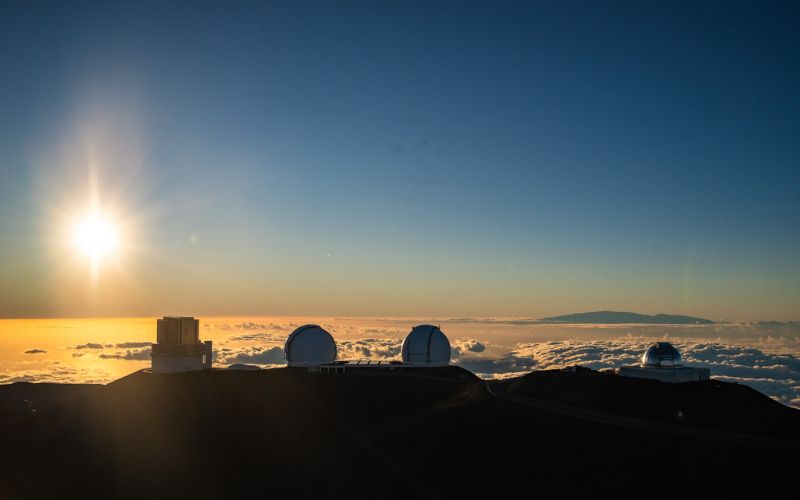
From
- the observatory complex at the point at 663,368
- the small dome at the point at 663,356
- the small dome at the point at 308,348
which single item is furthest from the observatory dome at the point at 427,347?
the small dome at the point at 663,356

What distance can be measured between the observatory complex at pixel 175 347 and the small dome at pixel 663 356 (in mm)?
41839

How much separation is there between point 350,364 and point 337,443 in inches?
1130

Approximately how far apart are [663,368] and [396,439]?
27.3 m

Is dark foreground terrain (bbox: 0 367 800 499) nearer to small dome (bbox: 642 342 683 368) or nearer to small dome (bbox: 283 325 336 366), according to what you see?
small dome (bbox: 642 342 683 368)

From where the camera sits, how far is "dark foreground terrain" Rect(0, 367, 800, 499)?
27.5 metres

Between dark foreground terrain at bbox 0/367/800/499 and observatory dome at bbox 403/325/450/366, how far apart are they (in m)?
13.0

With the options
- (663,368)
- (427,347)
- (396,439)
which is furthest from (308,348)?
(663,368)

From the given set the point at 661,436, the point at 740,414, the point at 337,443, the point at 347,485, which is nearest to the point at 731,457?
the point at 661,436

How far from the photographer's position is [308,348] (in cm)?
6412

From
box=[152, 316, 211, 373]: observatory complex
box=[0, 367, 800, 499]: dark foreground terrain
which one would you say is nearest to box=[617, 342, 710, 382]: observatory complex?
box=[0, 367, 800, 499]: dark foreground terrain

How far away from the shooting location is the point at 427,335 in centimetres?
6781

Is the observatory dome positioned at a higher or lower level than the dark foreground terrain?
higher

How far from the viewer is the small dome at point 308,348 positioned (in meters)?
64.0

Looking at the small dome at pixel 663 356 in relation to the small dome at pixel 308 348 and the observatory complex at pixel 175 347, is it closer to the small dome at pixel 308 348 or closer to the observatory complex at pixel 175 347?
the small dome at pixel 308 348
